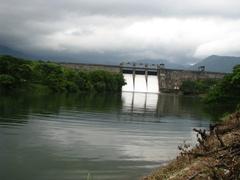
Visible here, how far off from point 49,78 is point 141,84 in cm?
6892

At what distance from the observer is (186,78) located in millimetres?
179250

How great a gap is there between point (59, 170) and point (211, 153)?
8023 mm

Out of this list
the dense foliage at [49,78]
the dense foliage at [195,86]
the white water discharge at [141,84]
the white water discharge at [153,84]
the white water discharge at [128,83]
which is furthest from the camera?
the white water discharge at [153,84]

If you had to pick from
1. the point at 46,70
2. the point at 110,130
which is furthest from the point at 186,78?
the point at 110,130

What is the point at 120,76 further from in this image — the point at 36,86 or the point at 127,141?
the point at 127,141

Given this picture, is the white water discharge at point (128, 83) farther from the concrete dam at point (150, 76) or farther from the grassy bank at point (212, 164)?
the grassy bank at point (212, 164)

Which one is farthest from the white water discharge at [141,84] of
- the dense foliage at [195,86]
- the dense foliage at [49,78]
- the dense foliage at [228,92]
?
the dense foliage at [228,92]

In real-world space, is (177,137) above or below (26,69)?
below

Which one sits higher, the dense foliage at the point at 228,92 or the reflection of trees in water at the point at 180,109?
the dense foliage at the point at 228,92

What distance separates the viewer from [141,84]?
17262 cm

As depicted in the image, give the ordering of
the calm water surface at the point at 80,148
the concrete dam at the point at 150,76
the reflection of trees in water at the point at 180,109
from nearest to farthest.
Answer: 1. the calm water surface at the point at 80,148
2. the reflection of trees in water at the point at 180,109
3. the concrete dam at the point at 150,76

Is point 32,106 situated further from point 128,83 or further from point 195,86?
point 195,86

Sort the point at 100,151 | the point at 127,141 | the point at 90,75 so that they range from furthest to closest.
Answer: the point at 90,75
the point at 127,141
the point at 100,151

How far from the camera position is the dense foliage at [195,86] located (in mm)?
164375
